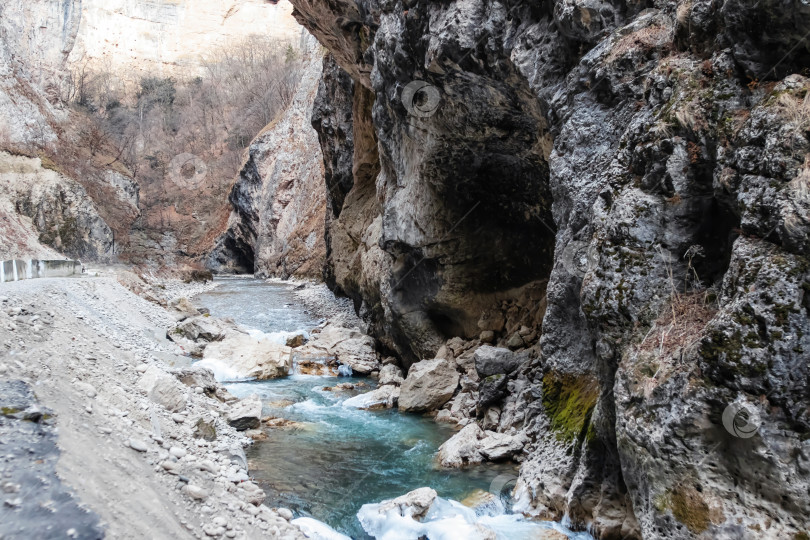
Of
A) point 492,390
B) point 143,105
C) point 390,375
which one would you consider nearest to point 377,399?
point 390,375

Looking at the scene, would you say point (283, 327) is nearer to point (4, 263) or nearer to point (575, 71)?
point (4, 263)

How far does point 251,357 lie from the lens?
14516 millimetres

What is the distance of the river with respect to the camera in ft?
22.9

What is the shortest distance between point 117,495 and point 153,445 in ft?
5.60

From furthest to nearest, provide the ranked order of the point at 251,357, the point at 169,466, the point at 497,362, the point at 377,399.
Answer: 1. the point at 251,357
2. the point at 377,399
3. the point at 497,362
4. the point at 169,466

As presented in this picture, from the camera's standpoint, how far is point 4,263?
14773 mm

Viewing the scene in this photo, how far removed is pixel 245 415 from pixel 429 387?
3596mm

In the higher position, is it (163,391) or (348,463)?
(163,391)

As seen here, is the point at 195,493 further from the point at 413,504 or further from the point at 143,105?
the point at 143,105

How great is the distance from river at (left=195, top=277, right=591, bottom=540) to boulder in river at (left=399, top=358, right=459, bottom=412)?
293 mm

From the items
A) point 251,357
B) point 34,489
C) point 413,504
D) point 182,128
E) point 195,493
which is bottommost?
point 251,357

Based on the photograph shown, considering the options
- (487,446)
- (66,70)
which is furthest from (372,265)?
(66,70)

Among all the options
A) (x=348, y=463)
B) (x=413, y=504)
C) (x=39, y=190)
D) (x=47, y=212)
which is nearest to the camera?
(x=413, y=504)

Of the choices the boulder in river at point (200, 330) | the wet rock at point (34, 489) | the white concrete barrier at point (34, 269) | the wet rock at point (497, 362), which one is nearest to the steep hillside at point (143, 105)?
the white concrete barrier at point (34, 269)
